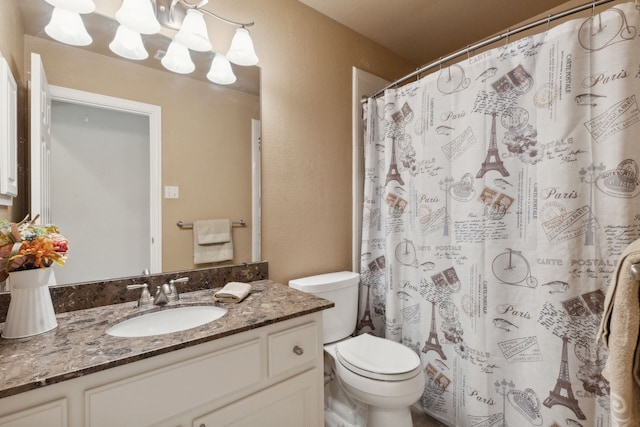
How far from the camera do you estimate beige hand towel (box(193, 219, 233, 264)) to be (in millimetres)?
1414

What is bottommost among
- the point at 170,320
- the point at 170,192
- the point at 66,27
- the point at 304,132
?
the point at 170,320

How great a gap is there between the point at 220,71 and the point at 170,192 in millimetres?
653

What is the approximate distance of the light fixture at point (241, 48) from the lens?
1427mm

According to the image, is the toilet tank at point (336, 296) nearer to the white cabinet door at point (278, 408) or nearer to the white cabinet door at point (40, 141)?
the white cabinet door at point (278, 408)

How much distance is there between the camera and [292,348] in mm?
1095

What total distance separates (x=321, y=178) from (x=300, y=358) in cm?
110

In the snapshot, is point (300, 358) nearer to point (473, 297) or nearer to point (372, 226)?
point (473, 297)

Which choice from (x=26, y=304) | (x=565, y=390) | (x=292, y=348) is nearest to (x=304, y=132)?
(x=292, y=348)

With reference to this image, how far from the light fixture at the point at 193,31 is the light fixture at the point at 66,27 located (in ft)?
1.14

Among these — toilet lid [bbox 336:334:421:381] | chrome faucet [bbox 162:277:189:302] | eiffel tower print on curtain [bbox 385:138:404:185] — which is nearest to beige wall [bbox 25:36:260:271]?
chrome faucet [bbox 162:277:189:302]

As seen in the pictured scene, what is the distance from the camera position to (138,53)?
125cm

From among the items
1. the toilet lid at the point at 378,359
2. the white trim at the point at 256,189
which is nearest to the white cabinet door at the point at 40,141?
the white trim at the point at 256,189

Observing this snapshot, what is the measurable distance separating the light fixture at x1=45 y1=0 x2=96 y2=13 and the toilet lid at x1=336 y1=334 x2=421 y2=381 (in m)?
1.81

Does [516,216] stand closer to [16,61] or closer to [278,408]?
[278,408]
